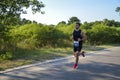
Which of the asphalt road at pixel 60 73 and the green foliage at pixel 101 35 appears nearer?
the asphalt road at pixel 60 73

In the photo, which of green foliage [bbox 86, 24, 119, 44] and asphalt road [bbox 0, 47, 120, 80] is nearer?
asphalt road [bbox 0, 47, 120, 80]

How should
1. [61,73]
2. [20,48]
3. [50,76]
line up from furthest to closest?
1. [20,48]
2. [61,73]
3. [50,76]

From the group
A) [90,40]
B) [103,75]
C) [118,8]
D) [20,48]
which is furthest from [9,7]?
[118,8]

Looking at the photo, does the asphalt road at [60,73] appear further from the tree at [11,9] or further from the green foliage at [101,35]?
the green foliage at [101,35]

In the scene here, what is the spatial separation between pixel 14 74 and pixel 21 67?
1.82 metres

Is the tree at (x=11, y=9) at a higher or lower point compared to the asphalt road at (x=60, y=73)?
higher

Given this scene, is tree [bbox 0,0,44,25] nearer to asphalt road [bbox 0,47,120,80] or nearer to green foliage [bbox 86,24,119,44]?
asphalt road [bbox 0,47,120,80]

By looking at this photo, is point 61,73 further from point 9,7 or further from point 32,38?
point 32,38

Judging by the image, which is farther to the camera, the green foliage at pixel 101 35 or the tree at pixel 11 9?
the green foliage at pixel 101 35

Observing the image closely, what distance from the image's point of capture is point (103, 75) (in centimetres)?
1191

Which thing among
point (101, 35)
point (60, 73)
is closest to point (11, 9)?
point (60, 73)

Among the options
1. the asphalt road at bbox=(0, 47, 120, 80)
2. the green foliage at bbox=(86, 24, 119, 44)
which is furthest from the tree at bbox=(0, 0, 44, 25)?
the green foliage at bbox=(86, 24, 119, 44)

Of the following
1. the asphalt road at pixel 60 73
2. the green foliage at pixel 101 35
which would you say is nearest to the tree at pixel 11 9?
the asphalt road at pixel 60 73

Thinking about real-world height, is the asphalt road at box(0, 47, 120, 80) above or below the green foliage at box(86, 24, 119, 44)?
below
